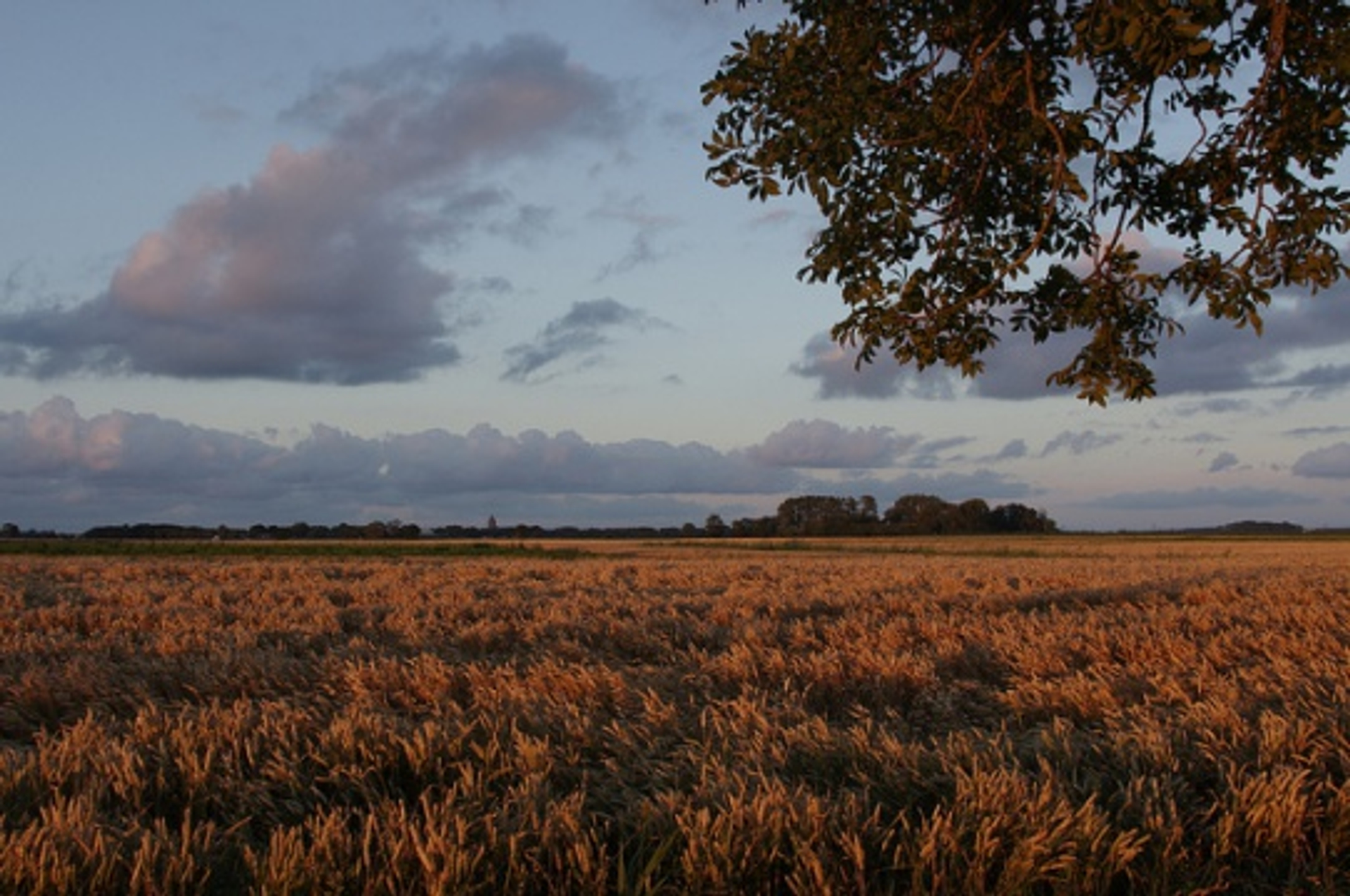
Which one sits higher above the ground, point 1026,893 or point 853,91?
point 853,91

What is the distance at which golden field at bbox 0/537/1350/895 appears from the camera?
10.2 ft

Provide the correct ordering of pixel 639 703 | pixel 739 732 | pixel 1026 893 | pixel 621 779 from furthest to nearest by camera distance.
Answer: pixel 639 703, pixel 739 732, pixel 621 779, pixel 1026 893

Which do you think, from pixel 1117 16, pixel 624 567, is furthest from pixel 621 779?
pixel 624 567

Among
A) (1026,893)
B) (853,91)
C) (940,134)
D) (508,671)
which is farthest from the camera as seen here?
(940,134)

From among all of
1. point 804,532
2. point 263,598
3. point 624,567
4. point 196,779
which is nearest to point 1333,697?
point 196,779

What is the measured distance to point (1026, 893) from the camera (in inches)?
120

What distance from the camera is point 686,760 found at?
165 inches

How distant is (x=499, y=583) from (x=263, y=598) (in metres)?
4.00

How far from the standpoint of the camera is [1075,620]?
9.84 metres

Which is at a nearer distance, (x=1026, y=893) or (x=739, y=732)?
(x=1026, y=893)

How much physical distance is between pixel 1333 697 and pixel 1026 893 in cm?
358

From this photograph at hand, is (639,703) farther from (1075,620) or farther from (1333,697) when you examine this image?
(1075,620)

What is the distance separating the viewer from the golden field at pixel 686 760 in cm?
310

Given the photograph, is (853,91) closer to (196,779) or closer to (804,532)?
(196,779)
